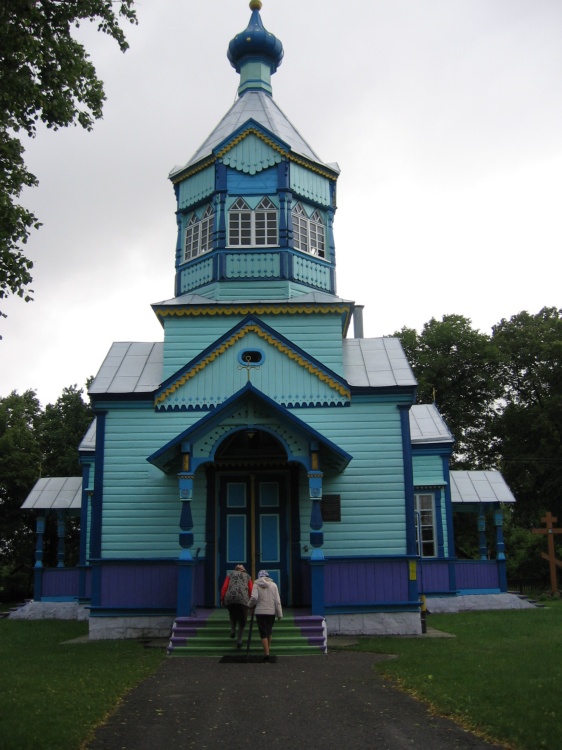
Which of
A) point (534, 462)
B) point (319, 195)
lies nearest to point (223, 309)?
point (319, 195)

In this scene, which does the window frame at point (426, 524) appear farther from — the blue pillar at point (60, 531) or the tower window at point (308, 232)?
the blue pillar at point (60, 531)

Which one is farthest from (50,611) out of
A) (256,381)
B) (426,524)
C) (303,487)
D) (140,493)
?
(426,524)

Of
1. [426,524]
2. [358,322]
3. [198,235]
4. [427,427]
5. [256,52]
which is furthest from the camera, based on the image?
[358,322]

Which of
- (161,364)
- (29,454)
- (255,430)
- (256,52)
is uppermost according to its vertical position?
(256,52)

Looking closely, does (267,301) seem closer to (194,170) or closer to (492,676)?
(194,170)

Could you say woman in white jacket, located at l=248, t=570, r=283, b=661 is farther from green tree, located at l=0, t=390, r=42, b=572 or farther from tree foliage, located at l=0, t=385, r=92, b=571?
green tree, located at l=0, t=390, r=42, b=572

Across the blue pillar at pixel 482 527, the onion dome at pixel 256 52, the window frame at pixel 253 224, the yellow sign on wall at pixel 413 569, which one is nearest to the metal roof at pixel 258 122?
the onion dome at pixel 256 52

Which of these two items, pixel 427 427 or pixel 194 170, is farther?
pixel 427 427

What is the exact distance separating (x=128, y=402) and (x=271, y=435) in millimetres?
3292

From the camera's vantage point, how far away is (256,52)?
21.8 metres

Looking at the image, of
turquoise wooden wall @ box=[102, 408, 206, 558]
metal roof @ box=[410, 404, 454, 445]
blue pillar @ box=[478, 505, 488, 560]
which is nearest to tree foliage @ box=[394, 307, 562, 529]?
blue pillar @ box=[478, 505, 488, 560]

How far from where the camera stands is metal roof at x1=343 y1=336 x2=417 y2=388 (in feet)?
53.2

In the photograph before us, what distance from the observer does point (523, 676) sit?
30.5 feet

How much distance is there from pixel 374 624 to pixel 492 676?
17.6ft
